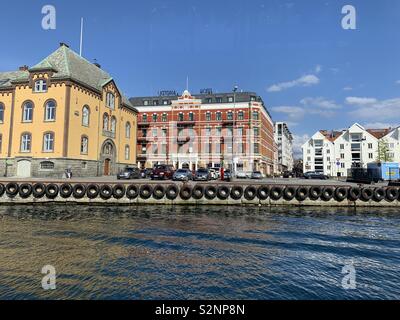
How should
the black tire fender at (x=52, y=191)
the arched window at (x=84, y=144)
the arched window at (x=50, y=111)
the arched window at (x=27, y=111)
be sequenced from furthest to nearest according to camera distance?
the arched window at (x=84, y=144) < the arched window at (x=27, y=111) < the arched window at (x=50, y=111) < the black tire fender at (x=52, y=191)

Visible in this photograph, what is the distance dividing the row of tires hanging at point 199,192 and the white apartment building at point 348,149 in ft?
214

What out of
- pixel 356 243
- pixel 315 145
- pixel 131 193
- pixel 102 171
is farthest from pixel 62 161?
pixel 315 145

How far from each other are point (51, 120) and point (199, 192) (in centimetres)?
2633

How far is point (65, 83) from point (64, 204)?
21283 mm

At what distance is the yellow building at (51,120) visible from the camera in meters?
36.3

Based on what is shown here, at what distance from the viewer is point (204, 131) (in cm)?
6222

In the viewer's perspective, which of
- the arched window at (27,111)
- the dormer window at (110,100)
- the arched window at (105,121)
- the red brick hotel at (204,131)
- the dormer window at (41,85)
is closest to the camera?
the dormer window at (41,85)

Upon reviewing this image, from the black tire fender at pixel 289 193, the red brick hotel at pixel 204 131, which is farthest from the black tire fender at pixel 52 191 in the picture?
the red brick hotel at pixel 204 131

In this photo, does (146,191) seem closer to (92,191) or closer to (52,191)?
(92,191)

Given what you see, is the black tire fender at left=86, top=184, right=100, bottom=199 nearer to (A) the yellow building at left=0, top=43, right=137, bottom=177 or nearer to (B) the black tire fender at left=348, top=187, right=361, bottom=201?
(A) the yellow building at left=0, top=43, right=137, bottom=177

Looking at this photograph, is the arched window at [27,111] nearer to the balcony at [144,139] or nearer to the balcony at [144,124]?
the balcony at [144,139]

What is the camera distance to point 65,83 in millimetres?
36344

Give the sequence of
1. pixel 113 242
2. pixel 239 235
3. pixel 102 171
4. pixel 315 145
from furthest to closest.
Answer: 1. pixel 315 145
2. pixel 102 171
3. pixel 239 235
4. pixel 113 242
